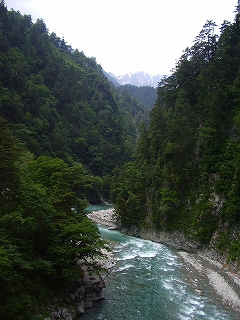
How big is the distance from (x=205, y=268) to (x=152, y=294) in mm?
7044

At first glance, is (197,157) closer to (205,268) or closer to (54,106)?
(205,268)

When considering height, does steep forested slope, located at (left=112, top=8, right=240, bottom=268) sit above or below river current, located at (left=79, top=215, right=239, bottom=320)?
above

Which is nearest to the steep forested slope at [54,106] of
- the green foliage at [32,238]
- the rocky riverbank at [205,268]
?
the rocky riverbank at [205,268]

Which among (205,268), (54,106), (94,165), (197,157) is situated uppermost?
(54,106)

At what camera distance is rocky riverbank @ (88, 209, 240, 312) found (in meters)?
18.1

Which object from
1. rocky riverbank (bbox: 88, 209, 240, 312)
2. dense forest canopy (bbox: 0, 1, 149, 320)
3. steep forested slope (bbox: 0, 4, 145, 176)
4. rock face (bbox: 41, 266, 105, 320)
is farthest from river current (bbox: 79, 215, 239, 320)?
steep forested slope (bbox: 0, 4, 145, 176)

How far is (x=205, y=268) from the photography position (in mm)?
22578

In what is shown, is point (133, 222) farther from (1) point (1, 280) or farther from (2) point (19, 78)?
(2) point (19, 78)

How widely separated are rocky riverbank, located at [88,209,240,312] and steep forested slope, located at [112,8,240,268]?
36.0 inches

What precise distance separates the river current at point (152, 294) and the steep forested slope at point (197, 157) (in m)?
5.44

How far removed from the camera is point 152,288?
1895 cm

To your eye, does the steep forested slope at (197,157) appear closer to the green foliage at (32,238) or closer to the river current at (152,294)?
the river current at (152,294)

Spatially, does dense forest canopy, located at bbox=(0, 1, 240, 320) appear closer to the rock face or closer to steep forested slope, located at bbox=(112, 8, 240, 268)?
steep forested slope, located at bbox=(112, 8, 240, 268)

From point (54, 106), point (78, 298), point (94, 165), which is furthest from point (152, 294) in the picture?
point (54, 106)
